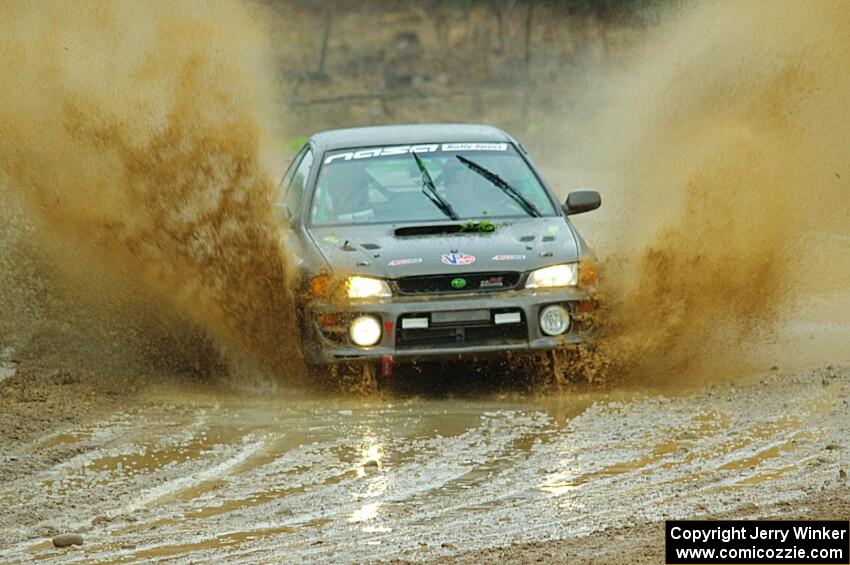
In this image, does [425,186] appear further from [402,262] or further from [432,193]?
[402,262]

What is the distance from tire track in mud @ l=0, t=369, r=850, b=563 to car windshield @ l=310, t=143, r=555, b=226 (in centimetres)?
143

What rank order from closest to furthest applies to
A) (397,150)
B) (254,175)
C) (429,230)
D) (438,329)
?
(438,329), (429,230), (397,150), (254,175)

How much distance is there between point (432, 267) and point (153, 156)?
270 centimetres

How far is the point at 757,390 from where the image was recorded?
9164 millimetres

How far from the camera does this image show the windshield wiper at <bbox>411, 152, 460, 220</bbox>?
32.1ft

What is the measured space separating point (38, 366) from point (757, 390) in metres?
4.60

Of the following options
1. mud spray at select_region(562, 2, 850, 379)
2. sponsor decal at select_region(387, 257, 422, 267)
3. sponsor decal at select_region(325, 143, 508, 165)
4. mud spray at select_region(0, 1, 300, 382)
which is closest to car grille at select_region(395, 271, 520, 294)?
sponsor decal at select_region(387, 257, 422, 267)

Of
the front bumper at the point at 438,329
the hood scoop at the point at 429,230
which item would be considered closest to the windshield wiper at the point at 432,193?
the hood scoop at the point at 429,230

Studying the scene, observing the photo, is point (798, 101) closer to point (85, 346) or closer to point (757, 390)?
point (757, 390)

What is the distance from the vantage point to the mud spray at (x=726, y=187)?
9961 mm

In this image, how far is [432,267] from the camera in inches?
350

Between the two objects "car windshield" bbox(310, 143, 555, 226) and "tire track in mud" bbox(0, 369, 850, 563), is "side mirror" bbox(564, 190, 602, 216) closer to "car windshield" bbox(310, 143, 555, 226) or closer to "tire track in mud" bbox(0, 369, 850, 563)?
"car windshield" bbox(310, 143, 555, 226)

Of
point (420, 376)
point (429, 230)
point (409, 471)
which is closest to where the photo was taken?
point (409, 471)

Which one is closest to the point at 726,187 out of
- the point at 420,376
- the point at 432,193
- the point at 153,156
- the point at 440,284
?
the point at 432,193
